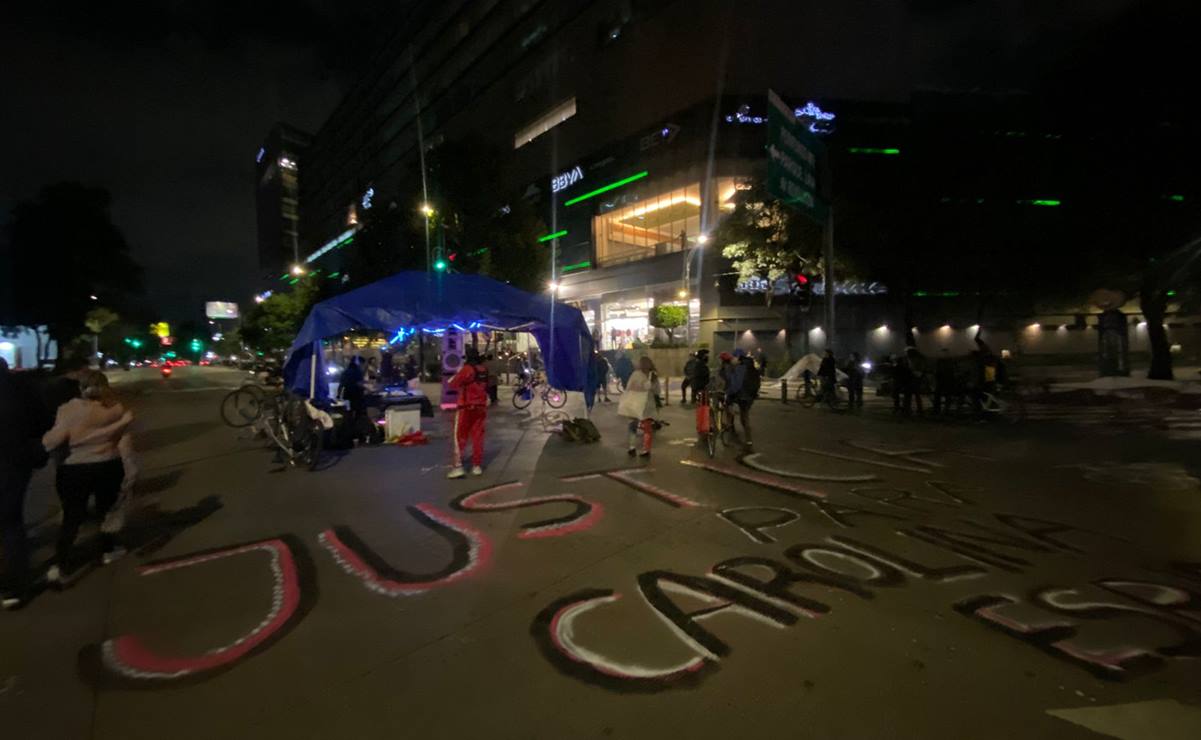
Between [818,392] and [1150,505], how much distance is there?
10949 mm

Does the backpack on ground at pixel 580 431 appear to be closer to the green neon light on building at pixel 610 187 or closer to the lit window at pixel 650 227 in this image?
the lit window at pixel 650 227

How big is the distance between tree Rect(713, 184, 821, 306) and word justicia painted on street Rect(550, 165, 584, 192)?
14.6 metres

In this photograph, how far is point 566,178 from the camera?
41.3 metres

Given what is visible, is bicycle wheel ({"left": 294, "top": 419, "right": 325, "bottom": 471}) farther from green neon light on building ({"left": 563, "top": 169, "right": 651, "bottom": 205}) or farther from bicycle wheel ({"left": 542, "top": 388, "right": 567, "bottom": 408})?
green neon light on building ({"left": 563, "top": 169, "right": 651, "bottom": 205})

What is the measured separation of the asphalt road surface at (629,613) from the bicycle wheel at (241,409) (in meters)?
4.70

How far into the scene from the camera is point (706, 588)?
4.51 meters

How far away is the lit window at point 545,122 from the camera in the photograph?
41594 mm

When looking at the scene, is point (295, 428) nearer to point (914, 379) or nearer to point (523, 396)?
point (523, 396)

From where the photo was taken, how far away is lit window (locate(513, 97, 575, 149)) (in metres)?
41.6

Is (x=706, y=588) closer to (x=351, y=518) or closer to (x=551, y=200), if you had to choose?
(x=351, y=518)

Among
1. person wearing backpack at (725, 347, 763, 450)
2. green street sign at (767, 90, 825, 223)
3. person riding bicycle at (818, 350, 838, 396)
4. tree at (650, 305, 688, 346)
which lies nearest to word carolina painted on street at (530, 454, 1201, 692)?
person wearing backpack at (725, 347, 763, 450)

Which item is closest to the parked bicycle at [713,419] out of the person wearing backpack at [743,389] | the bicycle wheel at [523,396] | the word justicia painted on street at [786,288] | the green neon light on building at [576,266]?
the person wearing backpack at [743,389]

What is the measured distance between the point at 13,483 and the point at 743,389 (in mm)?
8831

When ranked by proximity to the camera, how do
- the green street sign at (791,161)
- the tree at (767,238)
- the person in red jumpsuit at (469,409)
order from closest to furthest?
the person in red jumpsuit at (469,409) → the green street sign at (791,161) → the tree at (767,238)
